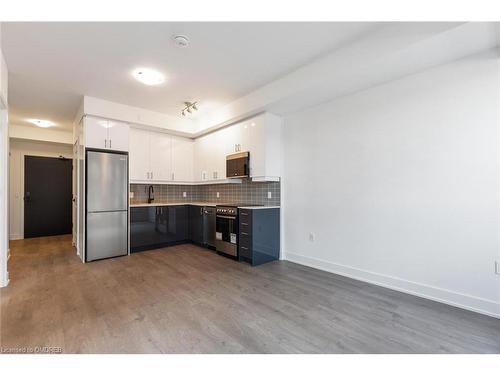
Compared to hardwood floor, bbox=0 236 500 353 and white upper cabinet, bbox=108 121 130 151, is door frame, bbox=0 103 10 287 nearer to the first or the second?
hardwood floor, bbox=0 236 500 353

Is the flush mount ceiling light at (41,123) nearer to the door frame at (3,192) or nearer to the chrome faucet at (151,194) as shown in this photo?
the chrome faucet at (151,194)

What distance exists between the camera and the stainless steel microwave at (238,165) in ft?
13.1

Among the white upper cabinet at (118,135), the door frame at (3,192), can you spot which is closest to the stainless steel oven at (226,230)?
the white upper cabinet at (118,135)

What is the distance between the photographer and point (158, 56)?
2699mm

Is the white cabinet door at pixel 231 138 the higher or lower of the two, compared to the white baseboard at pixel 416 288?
higher

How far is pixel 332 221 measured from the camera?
340 cm

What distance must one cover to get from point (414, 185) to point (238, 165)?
254 centimetres

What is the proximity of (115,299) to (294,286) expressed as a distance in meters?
1.98

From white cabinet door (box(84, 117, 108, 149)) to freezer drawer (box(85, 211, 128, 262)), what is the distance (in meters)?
1.15

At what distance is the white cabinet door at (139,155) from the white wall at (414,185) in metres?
3.11

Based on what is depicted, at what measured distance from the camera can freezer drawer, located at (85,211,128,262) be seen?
3.84m

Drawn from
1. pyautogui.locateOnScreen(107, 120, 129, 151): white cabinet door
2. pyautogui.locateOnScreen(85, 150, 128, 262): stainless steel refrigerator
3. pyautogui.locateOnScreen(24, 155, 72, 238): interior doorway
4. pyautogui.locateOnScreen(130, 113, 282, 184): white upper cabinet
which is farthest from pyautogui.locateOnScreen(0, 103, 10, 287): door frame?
pyautogui.locateOnScreen(24, 155, 72, 238): interior doorway

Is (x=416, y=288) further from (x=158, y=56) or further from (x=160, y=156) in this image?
(x=160, y=156)

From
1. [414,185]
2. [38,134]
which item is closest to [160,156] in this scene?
[38,134]
